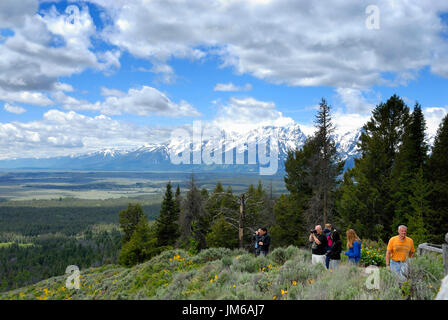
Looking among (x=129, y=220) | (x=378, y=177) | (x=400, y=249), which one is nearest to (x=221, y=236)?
(x=378, y=177)

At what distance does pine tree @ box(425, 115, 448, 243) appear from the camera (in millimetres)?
20016

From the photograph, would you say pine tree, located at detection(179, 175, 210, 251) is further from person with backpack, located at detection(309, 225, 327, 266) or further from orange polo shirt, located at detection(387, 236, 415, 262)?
orange polo shirt, located at detection(387, 236, 415, 262)

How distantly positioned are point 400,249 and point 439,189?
1616cm

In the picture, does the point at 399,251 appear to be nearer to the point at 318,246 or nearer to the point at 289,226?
the point at 318,246

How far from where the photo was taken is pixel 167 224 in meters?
35.1

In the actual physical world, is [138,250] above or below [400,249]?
below

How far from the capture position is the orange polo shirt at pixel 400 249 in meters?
7.85

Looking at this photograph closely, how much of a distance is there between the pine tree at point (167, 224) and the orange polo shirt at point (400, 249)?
2893 cm

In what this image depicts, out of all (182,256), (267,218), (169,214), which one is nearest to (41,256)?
(169,214)

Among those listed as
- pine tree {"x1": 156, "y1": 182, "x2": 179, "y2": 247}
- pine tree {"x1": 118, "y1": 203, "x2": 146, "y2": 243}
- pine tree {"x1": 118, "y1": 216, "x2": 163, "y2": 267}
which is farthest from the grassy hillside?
pine tree {"x1": 118, "y1": 203, "x2": 146, "y2": 243}

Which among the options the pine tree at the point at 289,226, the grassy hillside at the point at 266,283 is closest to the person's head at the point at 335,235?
the grassy hillside at the point at 266,283

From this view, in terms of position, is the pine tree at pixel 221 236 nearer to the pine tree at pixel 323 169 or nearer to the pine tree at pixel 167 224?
the pine tree at pixel 167 224
